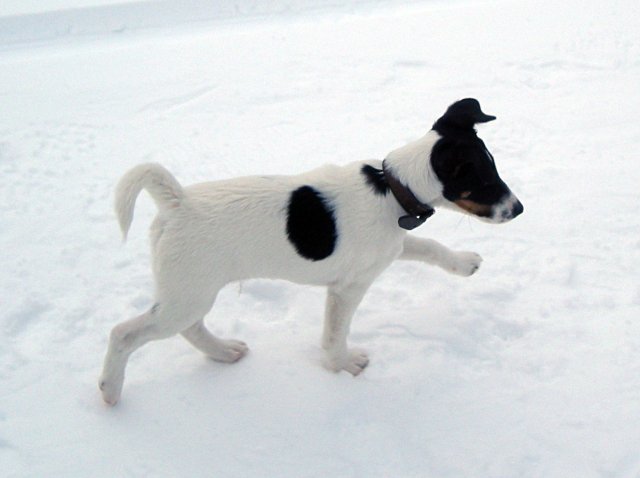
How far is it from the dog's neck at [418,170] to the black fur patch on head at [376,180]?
6 centimetres

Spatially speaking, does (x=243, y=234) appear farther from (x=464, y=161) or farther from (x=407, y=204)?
(x=464, y=161)

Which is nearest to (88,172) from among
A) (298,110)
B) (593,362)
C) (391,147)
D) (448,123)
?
(298,110)

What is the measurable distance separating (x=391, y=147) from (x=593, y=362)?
236 centimetres

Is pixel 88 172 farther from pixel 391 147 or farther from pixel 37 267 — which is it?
pixel 391 147

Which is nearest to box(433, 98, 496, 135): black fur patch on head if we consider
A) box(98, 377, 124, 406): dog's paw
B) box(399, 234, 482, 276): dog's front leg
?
box(399, 234, 482, 276): dog's front leg

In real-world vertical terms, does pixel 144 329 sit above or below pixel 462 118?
below

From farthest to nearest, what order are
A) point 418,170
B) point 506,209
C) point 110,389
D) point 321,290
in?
point 321,290 → point 110,389 → point 506,209 → point 418,170

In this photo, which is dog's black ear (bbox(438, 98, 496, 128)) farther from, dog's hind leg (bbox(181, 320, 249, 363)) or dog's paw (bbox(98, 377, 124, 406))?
dog's paw (bbox(98, 377, 124, 406))

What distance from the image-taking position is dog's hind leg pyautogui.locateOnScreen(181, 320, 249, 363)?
286cm

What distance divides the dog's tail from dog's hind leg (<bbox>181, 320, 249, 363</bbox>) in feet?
2.45

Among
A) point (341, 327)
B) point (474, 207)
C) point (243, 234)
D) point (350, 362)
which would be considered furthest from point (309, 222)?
point (350, 362)

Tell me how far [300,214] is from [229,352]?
3.17 ft

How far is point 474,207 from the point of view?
249 centimetres

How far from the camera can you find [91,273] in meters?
3.54
